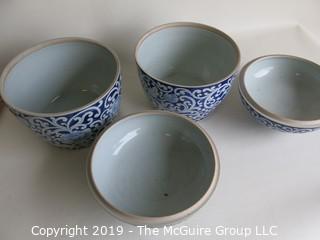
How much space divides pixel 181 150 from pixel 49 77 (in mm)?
269

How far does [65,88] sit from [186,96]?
243mm

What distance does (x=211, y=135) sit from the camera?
0.53m

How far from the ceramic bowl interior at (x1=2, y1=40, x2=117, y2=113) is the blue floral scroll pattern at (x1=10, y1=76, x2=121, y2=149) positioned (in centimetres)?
6

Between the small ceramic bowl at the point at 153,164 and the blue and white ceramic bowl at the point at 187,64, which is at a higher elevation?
the blue and white ceramic bowl at the point at 187,64

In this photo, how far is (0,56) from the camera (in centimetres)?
61

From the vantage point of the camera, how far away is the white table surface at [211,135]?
44cm

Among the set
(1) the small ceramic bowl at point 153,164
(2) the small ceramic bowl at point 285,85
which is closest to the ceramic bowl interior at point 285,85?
(2) the small ceramic bowl at point 285,85

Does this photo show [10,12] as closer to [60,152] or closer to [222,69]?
[60,152]

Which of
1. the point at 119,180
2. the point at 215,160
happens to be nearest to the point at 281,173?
the point at 215,160

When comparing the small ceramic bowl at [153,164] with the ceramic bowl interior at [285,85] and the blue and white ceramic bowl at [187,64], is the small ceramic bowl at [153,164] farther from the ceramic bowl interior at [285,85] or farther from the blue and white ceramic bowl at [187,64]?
the ceramic bowl interior at [285,85]

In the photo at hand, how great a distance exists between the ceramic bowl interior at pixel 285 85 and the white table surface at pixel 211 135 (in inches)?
1.6

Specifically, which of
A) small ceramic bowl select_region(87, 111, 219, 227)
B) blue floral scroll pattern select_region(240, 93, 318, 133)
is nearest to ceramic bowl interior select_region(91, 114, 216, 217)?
small ceramic bowl select_region(87, 111, 219, 227)

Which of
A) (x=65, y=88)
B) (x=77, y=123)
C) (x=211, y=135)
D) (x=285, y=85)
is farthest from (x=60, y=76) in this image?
(x=285, y=85)

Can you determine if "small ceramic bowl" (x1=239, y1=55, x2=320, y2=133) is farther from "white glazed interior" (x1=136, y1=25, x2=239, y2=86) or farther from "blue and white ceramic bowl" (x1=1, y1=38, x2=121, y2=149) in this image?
"blue and white ceramic bowl" (x1=1, y1=38, x2=121, y2=149)
